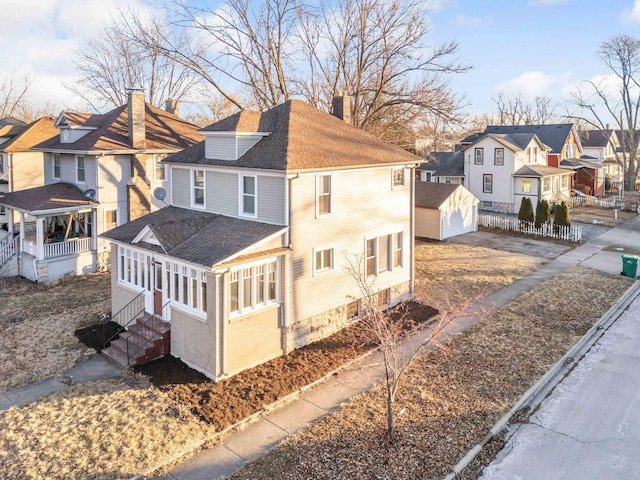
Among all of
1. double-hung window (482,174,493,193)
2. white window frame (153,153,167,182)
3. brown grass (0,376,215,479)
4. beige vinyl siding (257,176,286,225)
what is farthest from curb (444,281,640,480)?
double-hung window (482,174,493,193)

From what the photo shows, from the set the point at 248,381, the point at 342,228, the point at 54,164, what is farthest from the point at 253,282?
the point at 54,164

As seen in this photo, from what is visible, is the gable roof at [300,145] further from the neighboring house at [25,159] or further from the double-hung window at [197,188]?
the neighboring house at [25,159]

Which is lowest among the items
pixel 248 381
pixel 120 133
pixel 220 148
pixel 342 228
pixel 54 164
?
pixel 248 381

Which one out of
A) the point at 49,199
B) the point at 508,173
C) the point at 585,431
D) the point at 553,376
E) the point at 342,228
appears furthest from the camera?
the point at 508,173

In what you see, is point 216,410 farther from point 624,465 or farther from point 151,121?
point 151,121

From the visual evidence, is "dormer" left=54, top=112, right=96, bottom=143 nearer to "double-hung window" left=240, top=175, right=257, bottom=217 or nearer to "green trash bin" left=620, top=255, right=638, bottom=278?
"double-hung window" left=240, top=175, right=257, bottom=217

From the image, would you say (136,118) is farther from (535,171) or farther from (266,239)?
(535,171)
